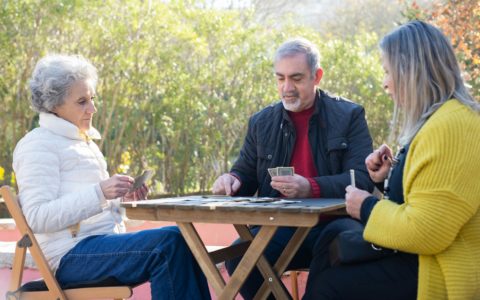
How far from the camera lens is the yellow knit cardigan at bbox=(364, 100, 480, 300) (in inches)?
119

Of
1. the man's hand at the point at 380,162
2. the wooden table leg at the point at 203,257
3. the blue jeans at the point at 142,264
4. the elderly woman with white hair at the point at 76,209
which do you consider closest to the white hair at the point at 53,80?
the elderly woman with white hair at the point at 76,209

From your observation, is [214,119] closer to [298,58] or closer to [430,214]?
[298,58]

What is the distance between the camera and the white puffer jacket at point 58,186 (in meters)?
3.84

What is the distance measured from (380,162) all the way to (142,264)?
1.11 meters

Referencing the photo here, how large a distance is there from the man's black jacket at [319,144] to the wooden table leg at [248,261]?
2.82 ft

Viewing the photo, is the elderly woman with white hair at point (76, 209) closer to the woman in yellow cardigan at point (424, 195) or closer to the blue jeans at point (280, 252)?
the blue jeans at point (280, 252)

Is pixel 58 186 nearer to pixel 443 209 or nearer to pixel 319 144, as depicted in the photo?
pixel 319 144

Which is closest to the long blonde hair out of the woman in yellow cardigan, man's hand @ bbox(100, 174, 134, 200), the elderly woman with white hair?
the woman in yellow cardigan

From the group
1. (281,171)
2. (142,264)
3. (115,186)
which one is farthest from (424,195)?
(115,186)

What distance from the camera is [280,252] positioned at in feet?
14.5

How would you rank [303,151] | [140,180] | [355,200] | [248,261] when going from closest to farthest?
[355,200]
[248,261]
[140,180]
[303,151]

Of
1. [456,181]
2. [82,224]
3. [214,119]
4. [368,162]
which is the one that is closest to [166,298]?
[82,224]

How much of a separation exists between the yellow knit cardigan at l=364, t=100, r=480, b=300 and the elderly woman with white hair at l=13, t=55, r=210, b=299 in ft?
3.47

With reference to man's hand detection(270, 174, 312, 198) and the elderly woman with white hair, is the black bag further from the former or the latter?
the elderly woman with white hair
